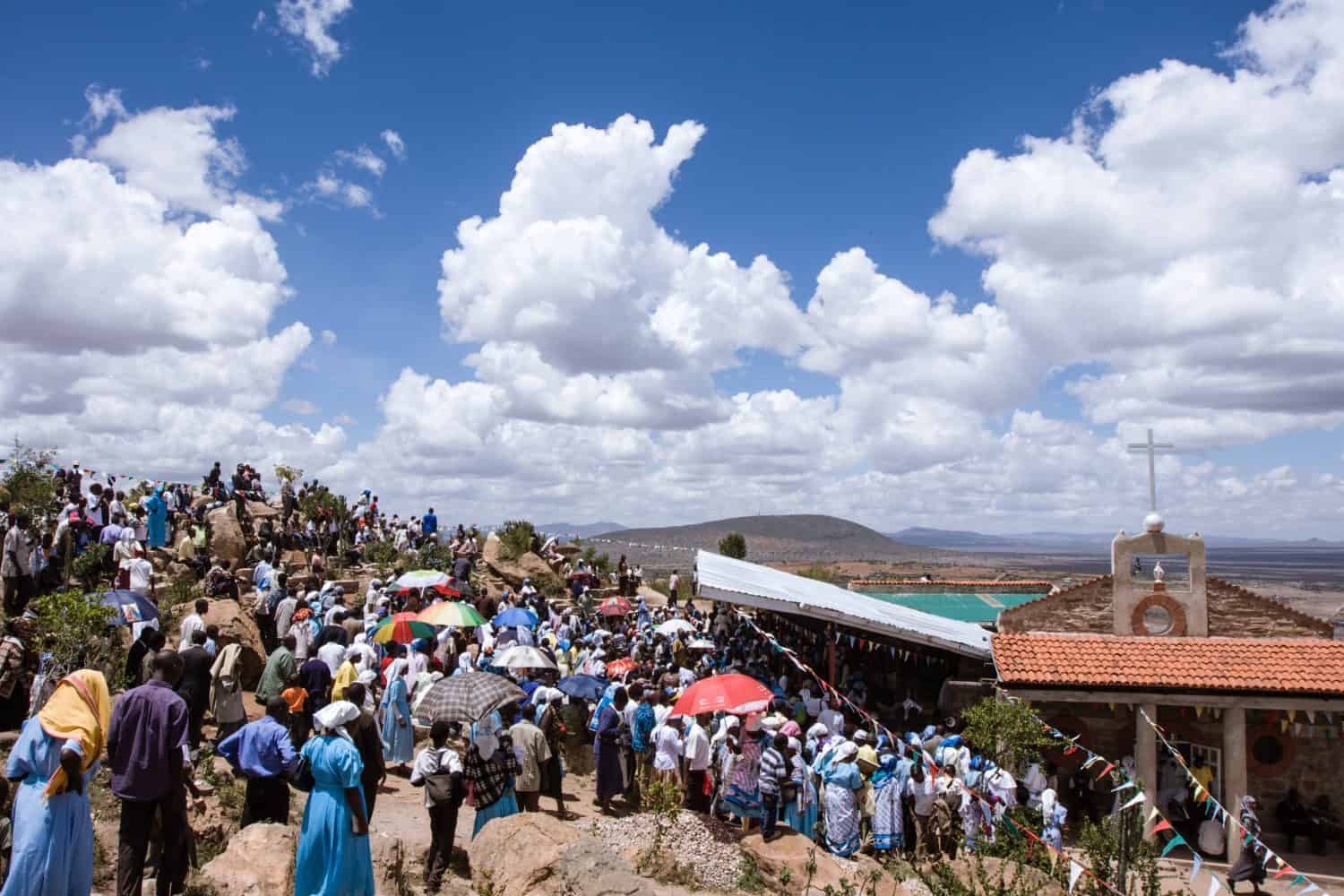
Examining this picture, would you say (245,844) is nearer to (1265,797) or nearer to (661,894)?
(661,894)

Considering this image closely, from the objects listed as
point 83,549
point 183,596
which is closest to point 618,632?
point 183,596

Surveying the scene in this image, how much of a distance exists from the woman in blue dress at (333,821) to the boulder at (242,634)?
8.04 m

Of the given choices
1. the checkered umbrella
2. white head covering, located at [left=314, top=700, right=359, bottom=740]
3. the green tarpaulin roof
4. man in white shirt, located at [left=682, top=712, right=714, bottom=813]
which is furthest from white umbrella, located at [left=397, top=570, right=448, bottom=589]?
the green tarpaulin roof

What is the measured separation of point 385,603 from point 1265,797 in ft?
55.3

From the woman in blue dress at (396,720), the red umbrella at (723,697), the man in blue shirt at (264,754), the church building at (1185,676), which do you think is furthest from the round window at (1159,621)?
the man in blue shirt at (264,754)

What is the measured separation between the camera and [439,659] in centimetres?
1381

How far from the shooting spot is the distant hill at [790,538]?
154 m

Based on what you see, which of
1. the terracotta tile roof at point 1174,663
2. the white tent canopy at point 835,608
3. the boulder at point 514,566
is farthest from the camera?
the boulder at point 514,566

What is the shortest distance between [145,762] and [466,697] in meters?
3.40

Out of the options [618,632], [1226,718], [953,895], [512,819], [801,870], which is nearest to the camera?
[953,895]

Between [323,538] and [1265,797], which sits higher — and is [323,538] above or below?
above

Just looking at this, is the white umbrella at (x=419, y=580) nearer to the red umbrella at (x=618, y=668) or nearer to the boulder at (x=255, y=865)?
the red umbrella at (x=618, y=668)

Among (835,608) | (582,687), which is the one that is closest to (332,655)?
(582,687)

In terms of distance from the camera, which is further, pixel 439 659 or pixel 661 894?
pixel 439 659
